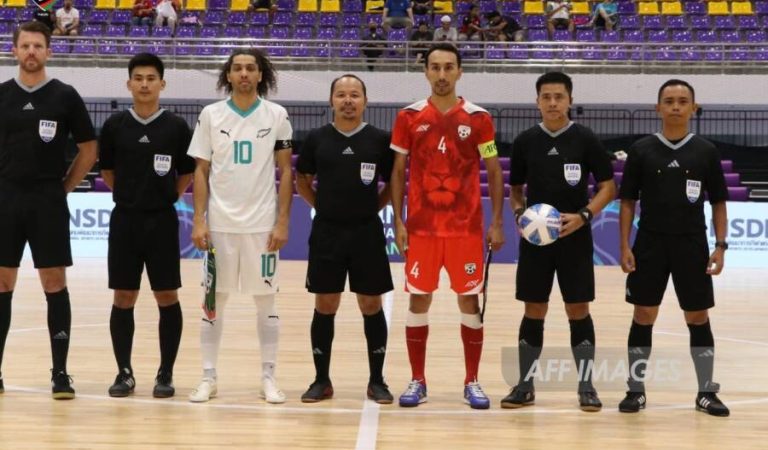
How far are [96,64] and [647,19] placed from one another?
1062 centimetres

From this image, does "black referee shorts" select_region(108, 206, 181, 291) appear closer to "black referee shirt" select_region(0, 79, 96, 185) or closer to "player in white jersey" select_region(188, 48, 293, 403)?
"player in white jersey" select_region(188, 48, 293, 403)

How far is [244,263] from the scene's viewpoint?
639 cm

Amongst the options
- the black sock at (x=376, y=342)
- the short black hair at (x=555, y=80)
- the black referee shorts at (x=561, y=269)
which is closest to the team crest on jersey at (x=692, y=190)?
the black referee shorts at (x=561, y=269)

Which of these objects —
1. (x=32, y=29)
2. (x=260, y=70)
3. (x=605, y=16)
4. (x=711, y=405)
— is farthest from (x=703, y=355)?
(x=605, y=16)

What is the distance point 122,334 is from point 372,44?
1433 centimetres

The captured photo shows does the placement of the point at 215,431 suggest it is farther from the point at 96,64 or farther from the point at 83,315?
the point at 96,64

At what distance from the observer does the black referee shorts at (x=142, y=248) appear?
6492 millimetres

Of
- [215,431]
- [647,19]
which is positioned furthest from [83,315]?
[647,19]

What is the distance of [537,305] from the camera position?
6.45 meters

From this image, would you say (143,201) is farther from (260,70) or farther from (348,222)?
(348,222)

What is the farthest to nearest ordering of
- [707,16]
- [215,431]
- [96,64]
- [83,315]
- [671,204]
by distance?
1. [707,16]
2. [96,64]
3. [83,315]
4. [671,204]
5. [215,431]

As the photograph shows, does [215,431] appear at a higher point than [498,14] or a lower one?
lower

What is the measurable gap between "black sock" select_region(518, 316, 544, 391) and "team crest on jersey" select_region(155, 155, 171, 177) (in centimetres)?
230

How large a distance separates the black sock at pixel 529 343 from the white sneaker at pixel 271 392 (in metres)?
1.42
